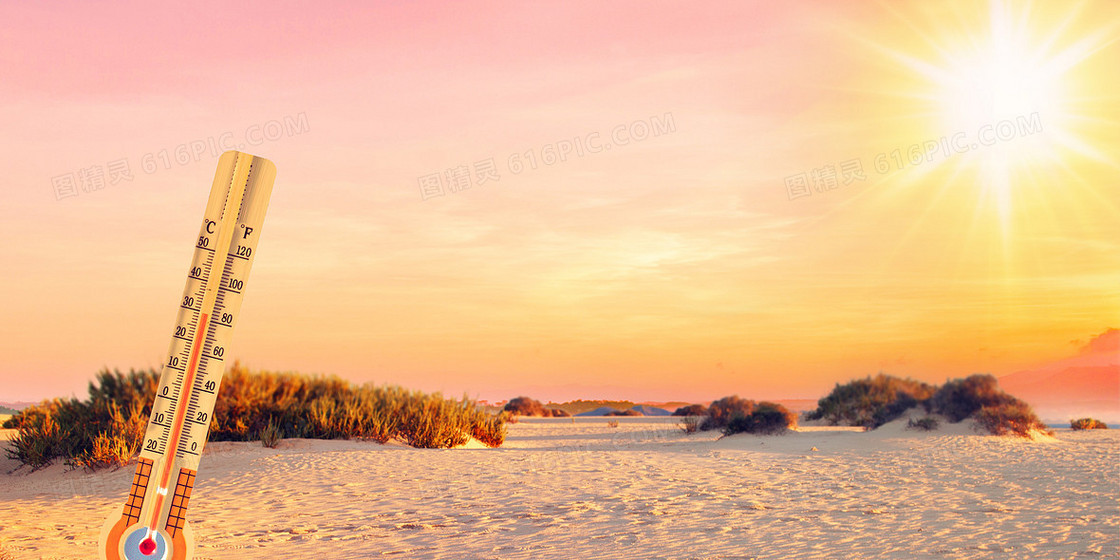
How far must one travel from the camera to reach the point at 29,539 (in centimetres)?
857

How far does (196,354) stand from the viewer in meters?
4.87

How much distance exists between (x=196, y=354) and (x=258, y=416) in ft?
45.6

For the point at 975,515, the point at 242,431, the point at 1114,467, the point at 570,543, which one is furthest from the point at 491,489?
the point at 1114,467

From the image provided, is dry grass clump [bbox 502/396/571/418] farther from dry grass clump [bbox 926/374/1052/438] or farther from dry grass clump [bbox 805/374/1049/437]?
dry grass clump [bbox 926/374/1052/438]

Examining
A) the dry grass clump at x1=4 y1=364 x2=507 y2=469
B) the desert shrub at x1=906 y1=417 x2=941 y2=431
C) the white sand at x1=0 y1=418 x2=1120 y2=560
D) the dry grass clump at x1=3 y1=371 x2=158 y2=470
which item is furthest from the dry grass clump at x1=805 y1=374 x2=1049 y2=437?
the dry grass clump at x1=3 y1=371 x2=158 y2=470

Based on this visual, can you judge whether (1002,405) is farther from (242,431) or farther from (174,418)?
(174,418)

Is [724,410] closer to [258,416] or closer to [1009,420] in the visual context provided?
[1009,420]

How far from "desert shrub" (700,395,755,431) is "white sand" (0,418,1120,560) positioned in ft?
29.5

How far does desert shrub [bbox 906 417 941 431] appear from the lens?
23.7m

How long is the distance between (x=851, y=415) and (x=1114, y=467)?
48.3 feet

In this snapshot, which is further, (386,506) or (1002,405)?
(1002,405)

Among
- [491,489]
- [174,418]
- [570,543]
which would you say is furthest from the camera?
[491,489]

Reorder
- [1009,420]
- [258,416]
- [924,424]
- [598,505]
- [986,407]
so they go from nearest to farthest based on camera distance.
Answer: [598,505] → [258,416] → [1009,420] → [986,407] → [924,424]

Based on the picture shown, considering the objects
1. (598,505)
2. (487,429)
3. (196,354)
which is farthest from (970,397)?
(196,354)
